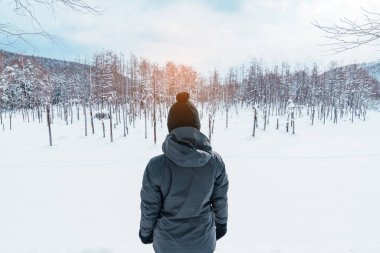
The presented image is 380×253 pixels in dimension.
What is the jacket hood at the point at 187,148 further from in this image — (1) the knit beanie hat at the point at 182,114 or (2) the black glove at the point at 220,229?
(2) the black glove at the point at 220,229

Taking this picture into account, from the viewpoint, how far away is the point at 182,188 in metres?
2.21

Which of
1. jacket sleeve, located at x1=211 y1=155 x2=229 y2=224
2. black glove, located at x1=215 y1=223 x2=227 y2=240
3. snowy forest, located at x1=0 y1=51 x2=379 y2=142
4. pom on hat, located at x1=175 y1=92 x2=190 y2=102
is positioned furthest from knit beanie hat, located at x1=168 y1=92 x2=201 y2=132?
snowy forest, located at x1=0 y1=51 x2=379 y2=142

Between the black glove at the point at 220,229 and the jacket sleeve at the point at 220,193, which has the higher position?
the jacket sleeve at the point at 220,193

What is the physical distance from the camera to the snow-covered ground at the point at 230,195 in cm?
661

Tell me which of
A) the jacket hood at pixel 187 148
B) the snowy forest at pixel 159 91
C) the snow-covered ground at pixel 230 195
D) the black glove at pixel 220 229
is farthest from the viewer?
the snowy forest at pixel 159 91

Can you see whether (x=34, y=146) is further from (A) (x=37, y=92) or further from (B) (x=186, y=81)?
(B) (x=186, y=81)

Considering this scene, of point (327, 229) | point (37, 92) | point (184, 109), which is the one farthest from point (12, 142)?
point (184, 109)

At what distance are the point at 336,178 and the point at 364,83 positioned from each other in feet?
208

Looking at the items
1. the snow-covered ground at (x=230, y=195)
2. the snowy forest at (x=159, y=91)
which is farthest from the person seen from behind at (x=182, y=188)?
the snowy forest at (x=159, y=91)

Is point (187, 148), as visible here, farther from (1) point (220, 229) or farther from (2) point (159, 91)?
(2) point (159, 91)

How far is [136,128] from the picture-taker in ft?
162

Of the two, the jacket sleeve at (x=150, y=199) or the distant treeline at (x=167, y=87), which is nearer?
the jacket sleeve at (x=150, y=199)

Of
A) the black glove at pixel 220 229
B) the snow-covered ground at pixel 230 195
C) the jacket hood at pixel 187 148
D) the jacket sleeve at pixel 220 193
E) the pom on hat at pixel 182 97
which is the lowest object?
the snow-covered ground at pixel 230 195

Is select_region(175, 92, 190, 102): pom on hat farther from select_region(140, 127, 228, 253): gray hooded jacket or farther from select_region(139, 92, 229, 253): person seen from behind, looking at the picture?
select_region(140, 127, 228, 253): gray hooded jacket
